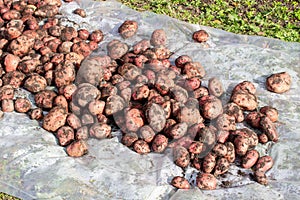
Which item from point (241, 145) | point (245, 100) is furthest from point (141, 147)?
point (245, 100)

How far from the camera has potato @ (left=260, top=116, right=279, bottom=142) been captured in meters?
3.71

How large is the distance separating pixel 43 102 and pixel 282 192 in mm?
2123

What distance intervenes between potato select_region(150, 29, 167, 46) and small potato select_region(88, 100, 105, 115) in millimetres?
1102

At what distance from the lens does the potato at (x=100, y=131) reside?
3690 millimetres

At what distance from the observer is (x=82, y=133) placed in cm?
369

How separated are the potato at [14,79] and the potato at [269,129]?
222 cm

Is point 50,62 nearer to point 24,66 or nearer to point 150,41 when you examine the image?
point 24,66

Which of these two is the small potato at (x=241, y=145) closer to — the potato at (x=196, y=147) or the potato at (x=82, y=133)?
the potato at (x=196, y=147)

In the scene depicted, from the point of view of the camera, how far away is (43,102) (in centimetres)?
391

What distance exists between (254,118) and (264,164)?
0.47 metres

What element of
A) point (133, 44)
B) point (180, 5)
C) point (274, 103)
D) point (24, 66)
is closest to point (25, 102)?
point (24, 66)

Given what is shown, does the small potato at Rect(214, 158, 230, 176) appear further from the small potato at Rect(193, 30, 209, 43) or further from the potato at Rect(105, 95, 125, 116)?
the small potato at Rect(193, 30, 209, 43)

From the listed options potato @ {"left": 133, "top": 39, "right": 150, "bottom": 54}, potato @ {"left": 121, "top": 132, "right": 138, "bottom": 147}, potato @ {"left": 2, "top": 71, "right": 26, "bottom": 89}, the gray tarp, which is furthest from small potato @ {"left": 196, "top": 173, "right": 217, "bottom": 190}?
potato @ {"left": 2, "top": 71, "right": 26, "bottom": 89}

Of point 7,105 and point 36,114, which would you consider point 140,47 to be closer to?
point 36,114
